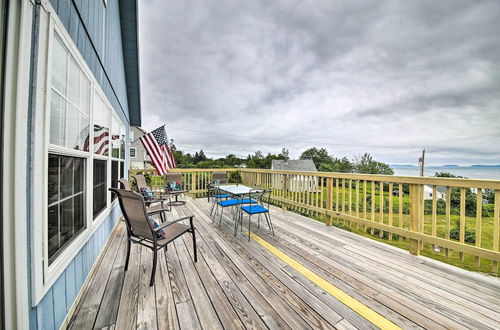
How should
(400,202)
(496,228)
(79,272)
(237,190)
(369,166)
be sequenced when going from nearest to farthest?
(79,272), (496,228), (400,202), (237,190), (369,166)

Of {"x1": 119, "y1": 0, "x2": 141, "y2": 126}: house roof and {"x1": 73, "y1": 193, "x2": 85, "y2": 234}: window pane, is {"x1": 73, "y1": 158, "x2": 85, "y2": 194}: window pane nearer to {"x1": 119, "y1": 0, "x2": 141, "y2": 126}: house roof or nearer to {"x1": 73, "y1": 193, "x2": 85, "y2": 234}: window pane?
{"x1": 73, "y1": 193, "x2": 85, "y2": 234}: window pane

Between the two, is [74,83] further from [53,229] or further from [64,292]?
[64,292]

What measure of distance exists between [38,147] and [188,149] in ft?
138

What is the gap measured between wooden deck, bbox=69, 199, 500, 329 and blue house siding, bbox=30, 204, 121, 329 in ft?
0.54

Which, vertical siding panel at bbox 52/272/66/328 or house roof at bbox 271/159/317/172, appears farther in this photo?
house roof at bbox 271/159/317/172

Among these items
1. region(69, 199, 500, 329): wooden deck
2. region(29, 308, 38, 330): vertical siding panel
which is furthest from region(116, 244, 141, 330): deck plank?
region(29, 308, 38, 330): vertical siding panel

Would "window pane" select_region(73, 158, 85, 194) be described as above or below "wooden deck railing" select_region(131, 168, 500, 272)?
above

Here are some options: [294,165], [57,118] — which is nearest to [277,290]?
[57,118]

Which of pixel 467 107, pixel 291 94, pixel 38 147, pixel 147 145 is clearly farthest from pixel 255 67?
pixel 467 107

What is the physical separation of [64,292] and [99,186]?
5.63ft

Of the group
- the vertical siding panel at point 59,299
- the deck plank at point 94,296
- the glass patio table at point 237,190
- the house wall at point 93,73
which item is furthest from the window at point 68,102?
the glass patio table at point 237,190

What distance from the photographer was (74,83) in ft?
5.88

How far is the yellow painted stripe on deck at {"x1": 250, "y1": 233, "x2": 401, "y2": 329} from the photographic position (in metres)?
1.50

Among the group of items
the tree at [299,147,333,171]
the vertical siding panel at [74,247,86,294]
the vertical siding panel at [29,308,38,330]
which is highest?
the tree at [299,147,333,171]
